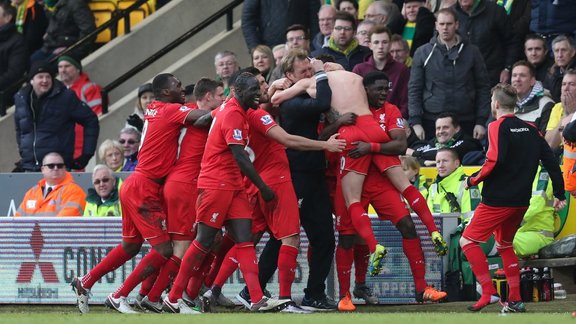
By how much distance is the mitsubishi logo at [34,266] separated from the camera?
16.4 m

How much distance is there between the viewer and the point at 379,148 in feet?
49.2

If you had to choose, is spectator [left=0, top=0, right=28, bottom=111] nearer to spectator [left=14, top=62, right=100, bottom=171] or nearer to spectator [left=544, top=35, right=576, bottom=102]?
spectator [left=14, top=62, right=100, bottom=171]

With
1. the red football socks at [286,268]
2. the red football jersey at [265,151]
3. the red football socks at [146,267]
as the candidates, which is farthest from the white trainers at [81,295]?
the red football jersey at [265,151]

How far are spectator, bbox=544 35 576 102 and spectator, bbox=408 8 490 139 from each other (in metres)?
0.73

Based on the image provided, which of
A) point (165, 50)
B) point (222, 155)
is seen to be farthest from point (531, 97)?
point (165, 50)

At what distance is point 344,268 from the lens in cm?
1525

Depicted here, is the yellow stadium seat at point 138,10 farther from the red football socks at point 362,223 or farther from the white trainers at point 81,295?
the red football socks at point 362,223

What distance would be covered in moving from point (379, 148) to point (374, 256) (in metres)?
1.05

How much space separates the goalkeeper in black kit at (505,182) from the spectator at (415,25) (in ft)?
17.4

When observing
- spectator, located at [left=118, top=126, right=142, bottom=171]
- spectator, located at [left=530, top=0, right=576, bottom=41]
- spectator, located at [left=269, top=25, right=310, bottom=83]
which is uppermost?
spectator, located at [left=530, top=0, right=576, bottom=41]

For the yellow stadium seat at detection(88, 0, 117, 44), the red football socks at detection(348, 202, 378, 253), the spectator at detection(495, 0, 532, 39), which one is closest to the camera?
the red football socks at detection(348, 202, 378, 253)

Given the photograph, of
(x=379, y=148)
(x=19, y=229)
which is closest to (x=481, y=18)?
(x=379, y=148)

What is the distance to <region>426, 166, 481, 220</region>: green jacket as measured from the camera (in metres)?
16.8

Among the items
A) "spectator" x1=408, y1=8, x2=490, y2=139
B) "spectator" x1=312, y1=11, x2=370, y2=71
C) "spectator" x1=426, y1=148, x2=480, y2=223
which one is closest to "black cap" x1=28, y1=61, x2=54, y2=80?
"spectator" x1=312, y1=11, x2=370, y2=71
